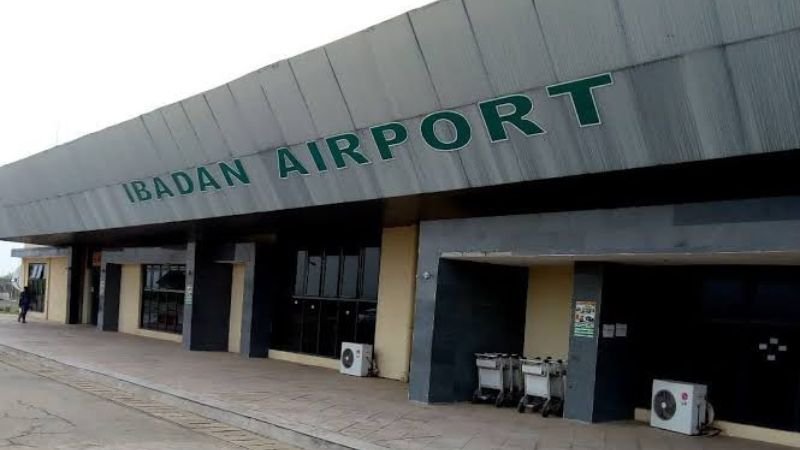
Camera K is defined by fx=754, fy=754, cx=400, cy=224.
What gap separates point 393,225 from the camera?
1848 cm

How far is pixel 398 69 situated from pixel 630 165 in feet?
12.5

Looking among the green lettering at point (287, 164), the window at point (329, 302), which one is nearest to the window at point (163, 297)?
the window at point (329, 302)

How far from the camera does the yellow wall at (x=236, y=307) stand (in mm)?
24781

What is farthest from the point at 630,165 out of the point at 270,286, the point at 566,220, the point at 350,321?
the point at 270,286

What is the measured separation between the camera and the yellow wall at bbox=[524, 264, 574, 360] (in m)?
15.2

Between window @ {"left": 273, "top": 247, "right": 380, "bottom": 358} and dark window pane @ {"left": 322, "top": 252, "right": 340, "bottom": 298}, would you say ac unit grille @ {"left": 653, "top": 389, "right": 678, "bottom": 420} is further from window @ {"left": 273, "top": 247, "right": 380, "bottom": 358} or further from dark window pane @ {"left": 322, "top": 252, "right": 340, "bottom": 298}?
dark window pane @ {"left": 322, "top": 252, "right": 340, "bottom": 298}

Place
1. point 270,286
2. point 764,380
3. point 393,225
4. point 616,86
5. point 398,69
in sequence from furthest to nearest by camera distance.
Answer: point 270,286
point 393,225
point 764,380
point 398,69
point 616,86

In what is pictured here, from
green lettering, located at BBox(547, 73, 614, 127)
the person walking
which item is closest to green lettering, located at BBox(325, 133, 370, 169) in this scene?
green lettering, located at BBox(547, 73, 614, 127)

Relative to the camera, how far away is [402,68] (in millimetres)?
11266

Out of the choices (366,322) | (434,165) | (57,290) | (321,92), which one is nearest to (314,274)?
(366,322)

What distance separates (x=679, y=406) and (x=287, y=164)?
8391mm

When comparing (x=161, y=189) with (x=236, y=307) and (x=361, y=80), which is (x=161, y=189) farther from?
(x=361, y=80)

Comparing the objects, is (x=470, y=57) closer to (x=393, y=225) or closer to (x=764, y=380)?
(x=764, y=380)

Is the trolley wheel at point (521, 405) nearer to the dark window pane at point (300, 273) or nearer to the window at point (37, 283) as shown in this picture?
the dark window pane at point (300, 273)
